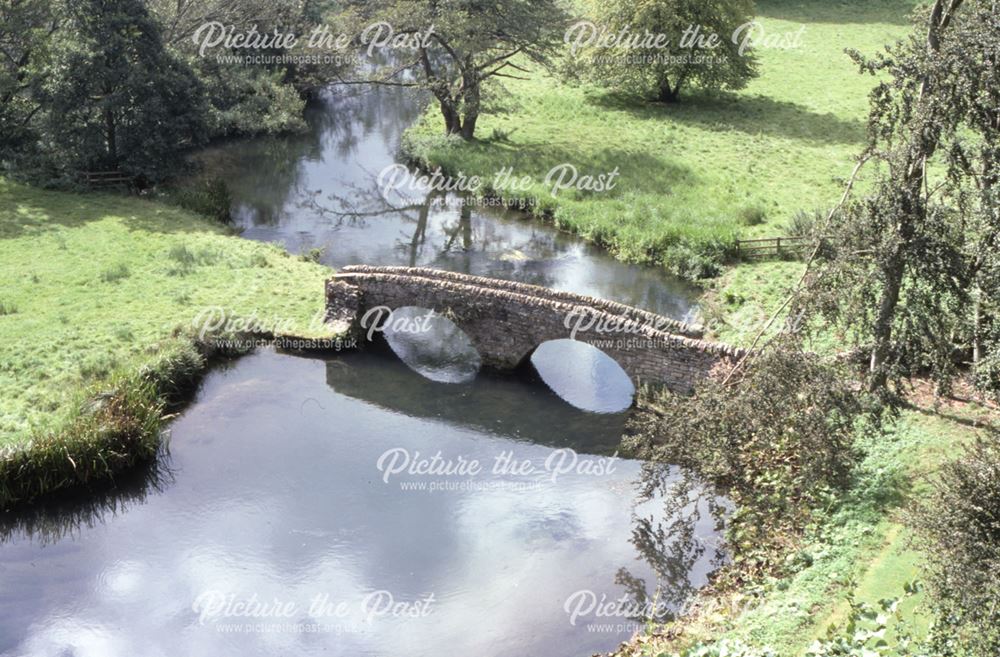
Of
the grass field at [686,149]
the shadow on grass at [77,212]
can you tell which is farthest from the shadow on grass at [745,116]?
the shadow on grass at [77,212]

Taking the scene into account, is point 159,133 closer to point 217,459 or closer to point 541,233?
point 541,233

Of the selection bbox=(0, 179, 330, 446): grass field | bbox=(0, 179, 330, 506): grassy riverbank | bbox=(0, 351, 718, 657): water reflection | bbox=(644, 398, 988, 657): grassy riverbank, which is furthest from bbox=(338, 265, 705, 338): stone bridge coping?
bbox=(644, 398, 988, 657): grassy riverbank

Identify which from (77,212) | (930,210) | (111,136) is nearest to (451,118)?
(111,136)

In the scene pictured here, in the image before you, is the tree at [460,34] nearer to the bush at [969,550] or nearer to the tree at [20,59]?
the tree at [20,59]

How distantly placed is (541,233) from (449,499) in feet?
60.2

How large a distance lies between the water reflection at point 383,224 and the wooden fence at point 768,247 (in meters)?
2.67

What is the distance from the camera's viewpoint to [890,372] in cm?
1858

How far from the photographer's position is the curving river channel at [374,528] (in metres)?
19.2


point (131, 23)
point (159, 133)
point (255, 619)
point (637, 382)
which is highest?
point (131, 23)

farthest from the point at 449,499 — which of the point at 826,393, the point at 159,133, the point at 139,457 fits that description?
the point at 159,133

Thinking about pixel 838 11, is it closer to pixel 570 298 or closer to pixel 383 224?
pixel 383 224

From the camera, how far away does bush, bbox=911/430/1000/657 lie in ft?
43.3

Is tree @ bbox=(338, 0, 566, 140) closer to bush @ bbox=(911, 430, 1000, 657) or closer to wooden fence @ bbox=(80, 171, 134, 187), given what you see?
wooden fence @ bbox=(80, 171, 134, 187)

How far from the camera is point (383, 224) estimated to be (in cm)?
4116
